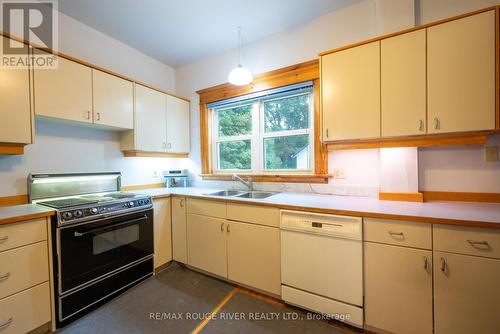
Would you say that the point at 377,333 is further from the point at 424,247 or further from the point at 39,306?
the point at 39,306

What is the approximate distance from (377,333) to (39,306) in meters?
2.39

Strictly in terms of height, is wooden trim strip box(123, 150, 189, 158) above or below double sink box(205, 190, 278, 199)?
above

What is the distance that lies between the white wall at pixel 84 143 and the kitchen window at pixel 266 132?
1.04 m

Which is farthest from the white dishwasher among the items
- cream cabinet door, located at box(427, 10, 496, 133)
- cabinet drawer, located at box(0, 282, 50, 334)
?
cabinet drawer, located at box(0, 282, 50, 334)

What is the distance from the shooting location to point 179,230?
241cm

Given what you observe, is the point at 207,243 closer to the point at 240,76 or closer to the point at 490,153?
the point at 240,76

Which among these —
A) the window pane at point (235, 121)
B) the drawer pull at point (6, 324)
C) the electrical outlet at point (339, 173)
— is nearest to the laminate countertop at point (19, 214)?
the drawer pull at point (6, 324)

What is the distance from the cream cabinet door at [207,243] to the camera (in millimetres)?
2094

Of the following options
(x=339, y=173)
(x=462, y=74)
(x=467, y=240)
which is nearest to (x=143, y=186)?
(x=339, y=173)

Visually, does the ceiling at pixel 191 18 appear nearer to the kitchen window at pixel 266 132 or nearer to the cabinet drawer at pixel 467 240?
the kitchen window at pixel 266 132

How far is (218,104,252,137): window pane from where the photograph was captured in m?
2.75

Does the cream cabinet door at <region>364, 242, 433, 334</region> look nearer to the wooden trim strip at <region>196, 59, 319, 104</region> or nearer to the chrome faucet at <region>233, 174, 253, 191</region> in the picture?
the chrome faucet at <region>233, 174, 253, 191</region>

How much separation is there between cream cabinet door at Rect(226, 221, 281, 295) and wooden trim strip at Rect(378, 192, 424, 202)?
0.98m

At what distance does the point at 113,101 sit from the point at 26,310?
1.85 meters
